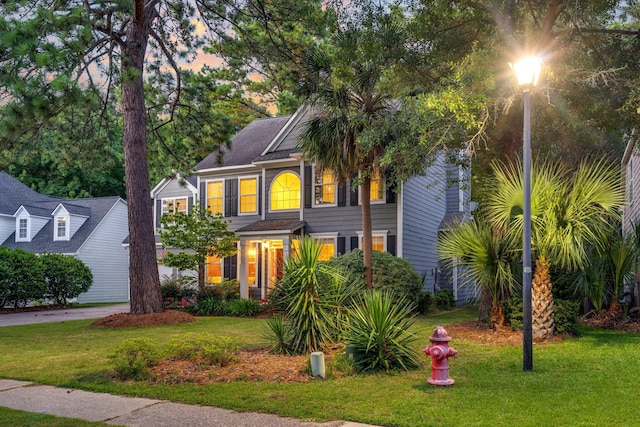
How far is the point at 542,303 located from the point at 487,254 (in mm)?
1310

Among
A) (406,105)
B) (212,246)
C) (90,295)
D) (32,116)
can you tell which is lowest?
(90,295)

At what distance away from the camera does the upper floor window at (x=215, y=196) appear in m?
23.1

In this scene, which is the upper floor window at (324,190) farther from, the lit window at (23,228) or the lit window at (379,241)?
the lit window at (23,228)

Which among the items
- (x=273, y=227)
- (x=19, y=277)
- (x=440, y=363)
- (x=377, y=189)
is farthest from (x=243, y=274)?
(x=440, y=363)

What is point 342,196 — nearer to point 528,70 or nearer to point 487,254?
point 487,254

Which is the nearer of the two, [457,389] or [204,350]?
[457,389]

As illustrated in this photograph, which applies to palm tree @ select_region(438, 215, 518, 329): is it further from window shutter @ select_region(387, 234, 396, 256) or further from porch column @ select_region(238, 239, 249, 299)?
porch column @ select_region(238, 239, 249, 299)

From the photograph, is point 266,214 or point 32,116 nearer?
point 32,116

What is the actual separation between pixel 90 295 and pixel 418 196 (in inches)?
696

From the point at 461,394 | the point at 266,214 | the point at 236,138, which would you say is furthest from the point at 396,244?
the point at 461,394

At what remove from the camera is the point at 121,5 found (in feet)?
33.2

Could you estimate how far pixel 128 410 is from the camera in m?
5.81

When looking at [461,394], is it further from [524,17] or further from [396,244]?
[396,244]

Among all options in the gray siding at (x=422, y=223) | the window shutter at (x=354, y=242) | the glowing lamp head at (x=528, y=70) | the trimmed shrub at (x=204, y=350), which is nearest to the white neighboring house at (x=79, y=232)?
the window shutter at (x=354, y=242)
